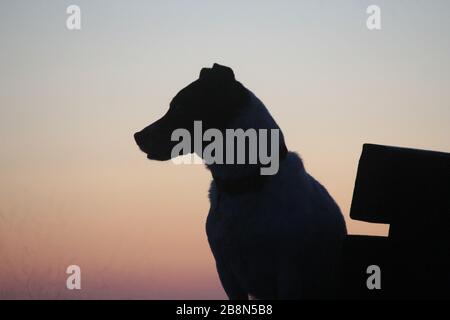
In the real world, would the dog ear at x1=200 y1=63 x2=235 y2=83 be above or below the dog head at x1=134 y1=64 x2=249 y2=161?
above

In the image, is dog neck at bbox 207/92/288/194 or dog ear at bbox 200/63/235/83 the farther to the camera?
dog ear at bbox 200/63/235/83

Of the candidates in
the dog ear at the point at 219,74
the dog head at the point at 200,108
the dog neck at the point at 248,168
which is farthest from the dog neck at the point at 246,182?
the dog ear at the point at 219,74

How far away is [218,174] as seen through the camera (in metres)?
6.17

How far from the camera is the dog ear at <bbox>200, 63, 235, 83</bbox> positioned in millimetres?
6020

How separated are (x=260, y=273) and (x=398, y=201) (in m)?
1.19

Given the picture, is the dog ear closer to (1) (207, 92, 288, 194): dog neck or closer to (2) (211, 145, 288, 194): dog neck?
(1) (207, 92, 288, 194): dog neck

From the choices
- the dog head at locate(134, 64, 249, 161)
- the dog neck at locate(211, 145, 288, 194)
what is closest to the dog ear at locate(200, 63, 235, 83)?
the dog head at locate(134, 64, 249, 161)

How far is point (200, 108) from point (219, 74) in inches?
12.5

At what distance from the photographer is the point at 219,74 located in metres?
6.04
